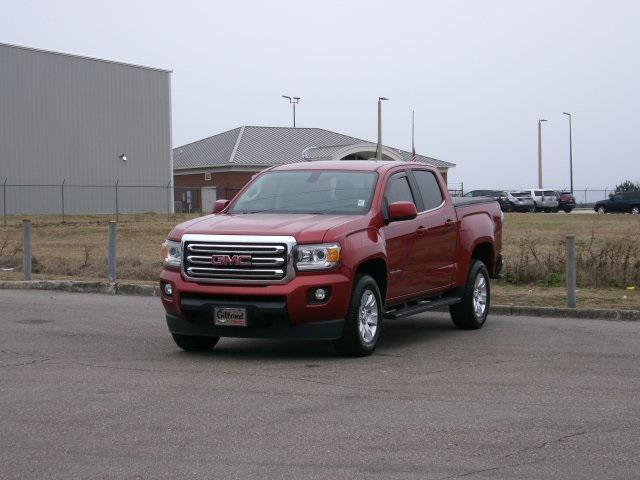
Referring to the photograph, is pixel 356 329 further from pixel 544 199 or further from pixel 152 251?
pixel 544 199

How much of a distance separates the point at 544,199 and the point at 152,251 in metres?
47.7

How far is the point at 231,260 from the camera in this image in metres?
10.5

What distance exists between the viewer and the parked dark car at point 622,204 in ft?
220

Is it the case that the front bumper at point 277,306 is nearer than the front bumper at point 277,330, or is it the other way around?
the front bumper at point 277,306

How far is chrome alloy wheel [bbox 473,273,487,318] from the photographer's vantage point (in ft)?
44.2

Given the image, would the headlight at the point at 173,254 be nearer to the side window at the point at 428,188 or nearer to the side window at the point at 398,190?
the side window at the point at 398,190

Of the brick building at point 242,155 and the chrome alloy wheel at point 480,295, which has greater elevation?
the brick building at point 242,155

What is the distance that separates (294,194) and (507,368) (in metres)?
3.06

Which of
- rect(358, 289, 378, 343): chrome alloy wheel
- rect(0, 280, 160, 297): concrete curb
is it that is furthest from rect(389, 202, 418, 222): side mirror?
rect(0, 280, 160, 297): concrete curb

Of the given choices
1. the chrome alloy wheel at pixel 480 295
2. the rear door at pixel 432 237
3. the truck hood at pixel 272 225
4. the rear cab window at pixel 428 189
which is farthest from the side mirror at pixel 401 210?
the chrome alloy wheel at pixel 480 295

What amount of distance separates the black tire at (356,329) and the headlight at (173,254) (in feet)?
5.60

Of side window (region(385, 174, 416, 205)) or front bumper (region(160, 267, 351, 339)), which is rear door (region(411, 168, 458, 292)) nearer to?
side window (region(385, 174, 416, 205))

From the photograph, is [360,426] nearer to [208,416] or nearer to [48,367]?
[208,416]

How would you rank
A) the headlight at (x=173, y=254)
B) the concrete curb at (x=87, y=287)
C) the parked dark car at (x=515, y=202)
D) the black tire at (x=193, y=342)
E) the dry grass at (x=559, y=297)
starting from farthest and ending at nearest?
the parked dark car at (x=515, y=202), the concrete curb at (x=87, y=287), the dry grass at (x=559, y=297), the black tire at (x=193, y=342), the headlight at (x=173, y=254)
